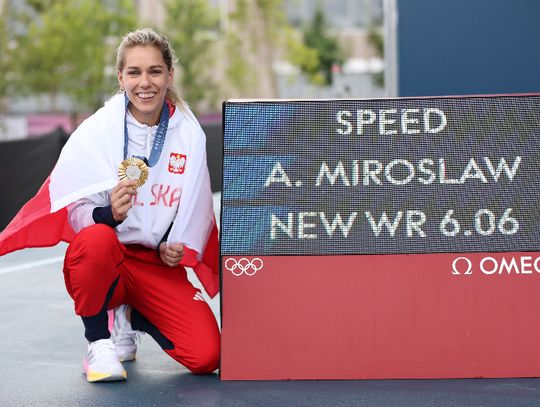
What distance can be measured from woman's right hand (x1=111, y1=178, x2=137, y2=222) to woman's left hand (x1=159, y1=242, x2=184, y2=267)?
290 millimetres

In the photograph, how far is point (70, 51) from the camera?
39562 millimetres

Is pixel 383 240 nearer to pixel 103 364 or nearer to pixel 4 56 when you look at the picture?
pixel 103 364

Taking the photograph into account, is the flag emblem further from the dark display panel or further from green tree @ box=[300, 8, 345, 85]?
green tree @ box=[300, 8, 345, 85]

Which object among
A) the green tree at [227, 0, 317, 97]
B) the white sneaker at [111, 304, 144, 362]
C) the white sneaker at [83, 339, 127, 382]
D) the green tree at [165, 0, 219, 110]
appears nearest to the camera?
the white sneaker at [83, 339, 127, 382]

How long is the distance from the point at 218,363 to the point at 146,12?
54182 millimetres

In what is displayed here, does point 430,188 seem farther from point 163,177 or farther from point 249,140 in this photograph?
point 163,177

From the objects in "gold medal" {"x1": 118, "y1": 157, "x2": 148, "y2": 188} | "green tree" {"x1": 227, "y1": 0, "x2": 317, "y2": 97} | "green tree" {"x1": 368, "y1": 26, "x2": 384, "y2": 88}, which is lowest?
"gold medal" {"x1": 118, "y1": 157, "x2": 148, "y2": 188}

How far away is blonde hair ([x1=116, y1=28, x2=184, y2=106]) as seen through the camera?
509 centimetres

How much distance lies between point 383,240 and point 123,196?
1.11m

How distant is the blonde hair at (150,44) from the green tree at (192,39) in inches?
1659

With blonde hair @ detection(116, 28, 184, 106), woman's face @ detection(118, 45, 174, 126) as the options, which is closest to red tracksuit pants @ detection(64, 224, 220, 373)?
woman's face @ detection(118, 45, 174, 126)

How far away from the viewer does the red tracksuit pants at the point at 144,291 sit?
4.71 metres

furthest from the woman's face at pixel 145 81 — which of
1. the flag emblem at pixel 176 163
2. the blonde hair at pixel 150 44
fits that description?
the flag emblem at pixel 176 163

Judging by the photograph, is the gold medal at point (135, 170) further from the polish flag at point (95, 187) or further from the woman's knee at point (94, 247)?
the woman's knee at point (94, 247)
